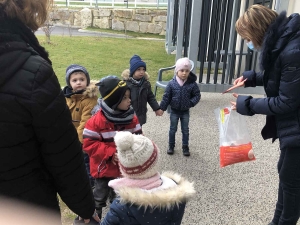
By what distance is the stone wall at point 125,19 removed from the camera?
20.8m

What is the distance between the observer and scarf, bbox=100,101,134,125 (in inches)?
109

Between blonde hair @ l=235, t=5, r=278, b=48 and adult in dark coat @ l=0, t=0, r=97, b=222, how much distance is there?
4.87ft

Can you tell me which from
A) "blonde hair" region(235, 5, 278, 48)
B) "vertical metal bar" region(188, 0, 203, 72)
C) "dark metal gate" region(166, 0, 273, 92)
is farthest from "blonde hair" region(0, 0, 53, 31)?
"dark metal gate" region(166, 0, 273, 92)

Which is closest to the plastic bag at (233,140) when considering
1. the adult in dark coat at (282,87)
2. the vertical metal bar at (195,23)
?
the adult in dark coat at (282,87)

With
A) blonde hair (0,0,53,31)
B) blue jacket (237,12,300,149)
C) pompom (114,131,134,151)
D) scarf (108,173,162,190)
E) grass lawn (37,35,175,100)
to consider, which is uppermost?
blonde hair (0,0,53,31)

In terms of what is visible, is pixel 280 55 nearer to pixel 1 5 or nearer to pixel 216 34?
pixel 1 5

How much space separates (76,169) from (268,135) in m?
1.59

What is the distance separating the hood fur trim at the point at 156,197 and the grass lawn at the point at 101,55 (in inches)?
227

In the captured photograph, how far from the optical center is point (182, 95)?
14.1 ft

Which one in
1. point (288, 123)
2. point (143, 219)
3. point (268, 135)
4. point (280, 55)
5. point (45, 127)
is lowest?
point (143, 219)

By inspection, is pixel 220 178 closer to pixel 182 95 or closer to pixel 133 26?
pixel 182 95

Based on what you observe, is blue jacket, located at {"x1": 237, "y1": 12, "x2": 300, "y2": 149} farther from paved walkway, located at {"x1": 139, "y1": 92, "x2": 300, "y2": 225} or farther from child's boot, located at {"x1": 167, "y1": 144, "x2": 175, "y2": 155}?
child's boot, located at {"x1": 167, "y1": 144, "x2": 175, "y2": 155}

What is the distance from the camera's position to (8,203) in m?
1.50

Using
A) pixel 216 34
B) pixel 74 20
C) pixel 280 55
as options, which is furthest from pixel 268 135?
pixel 74 20
